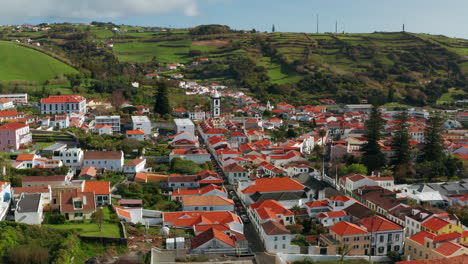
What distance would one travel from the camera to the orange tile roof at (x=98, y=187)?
24.6 meters

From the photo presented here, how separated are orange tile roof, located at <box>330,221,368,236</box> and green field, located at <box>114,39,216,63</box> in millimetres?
68917

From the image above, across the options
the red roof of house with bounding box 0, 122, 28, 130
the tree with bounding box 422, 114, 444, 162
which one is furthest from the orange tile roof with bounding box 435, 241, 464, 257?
the red roof of house with bounding box 0, 122, 28, 130

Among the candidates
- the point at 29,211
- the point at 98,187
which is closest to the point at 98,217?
the point at 29,211

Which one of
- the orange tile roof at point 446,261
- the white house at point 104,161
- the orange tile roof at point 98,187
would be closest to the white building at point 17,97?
the white house at point 104,161

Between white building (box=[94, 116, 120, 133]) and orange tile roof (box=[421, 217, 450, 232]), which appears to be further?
white building (box=[94, 116, 120, 133])

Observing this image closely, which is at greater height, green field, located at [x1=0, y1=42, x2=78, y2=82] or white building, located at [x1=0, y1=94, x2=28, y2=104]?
green field, located at [x1=0, y1=42, x2=78, y2=82]

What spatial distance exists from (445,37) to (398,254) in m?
99.9

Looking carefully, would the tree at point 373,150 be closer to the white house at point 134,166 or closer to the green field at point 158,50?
the white house at point 134,166

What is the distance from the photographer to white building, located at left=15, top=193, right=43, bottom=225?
20781 millimetres

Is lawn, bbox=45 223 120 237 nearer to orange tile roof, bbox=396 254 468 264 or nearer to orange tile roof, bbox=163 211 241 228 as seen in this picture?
orange tile roof, bbox=163 211 241 228

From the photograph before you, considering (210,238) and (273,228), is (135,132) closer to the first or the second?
→ (210,238)

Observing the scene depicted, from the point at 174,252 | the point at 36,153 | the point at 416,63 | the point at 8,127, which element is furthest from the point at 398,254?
the point at 416,63

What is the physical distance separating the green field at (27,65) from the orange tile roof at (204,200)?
38.7 metres

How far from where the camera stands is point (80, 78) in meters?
57.0
